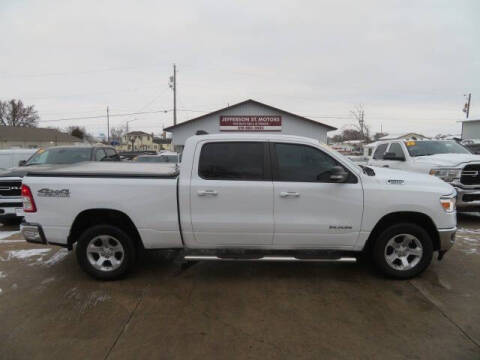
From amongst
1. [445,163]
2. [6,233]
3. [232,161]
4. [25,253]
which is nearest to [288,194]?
[232,161]

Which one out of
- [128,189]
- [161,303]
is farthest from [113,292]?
[128,189]

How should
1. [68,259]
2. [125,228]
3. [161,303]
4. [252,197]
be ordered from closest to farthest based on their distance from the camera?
1. [161,303]
2. [252,197]
3. [125,228]
4. [68,259]

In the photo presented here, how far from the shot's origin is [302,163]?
3.81 meters

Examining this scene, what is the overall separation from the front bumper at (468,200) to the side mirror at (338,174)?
4.38 meters

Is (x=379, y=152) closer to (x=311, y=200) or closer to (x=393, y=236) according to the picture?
(x=393, y=236)

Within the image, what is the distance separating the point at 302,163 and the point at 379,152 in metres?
6.88

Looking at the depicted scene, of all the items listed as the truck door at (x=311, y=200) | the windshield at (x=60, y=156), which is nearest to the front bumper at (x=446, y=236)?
the truck door at (x=311, y=200)

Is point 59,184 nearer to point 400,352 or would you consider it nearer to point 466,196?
point 400,352

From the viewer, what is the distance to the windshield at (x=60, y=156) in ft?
25.4

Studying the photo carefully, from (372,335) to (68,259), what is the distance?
4.39 metres

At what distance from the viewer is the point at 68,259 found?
481cm

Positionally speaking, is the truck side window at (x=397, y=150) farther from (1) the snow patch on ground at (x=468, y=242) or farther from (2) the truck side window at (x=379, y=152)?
(1) the snow patch on ground at (x=468, y=242)

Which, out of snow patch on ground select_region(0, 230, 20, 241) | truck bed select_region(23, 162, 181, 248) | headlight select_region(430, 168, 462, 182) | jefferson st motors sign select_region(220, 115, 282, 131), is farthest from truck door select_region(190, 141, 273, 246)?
jefferson st motors sign select_region(220, 115, 282, 131)

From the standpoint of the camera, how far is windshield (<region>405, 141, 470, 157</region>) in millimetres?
7898
